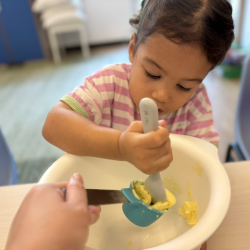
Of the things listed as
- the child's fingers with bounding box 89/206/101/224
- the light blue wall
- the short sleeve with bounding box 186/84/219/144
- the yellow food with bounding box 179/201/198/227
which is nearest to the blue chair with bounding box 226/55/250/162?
the short sleeve with bounding box 186/84/219/144

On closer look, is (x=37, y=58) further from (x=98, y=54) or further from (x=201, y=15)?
(x=201, y=15)

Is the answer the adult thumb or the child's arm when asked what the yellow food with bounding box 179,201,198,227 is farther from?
the adult thumb

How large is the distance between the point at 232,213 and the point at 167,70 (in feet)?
1.03

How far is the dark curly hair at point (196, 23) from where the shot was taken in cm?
48

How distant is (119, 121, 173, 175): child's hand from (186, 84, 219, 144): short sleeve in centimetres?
28

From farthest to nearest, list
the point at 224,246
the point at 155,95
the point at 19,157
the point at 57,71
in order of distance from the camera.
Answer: the point at 57,71 → the point at 19,157 → the point at 155,95 → the point at 224,246

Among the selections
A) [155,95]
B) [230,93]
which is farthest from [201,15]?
[230,93]

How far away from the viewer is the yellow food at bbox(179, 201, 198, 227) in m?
0.45

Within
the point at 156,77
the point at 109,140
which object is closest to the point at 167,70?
the point at 156,77

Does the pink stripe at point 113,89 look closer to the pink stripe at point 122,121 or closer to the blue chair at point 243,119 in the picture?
the pink stripe at point 122,121

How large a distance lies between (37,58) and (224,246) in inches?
132

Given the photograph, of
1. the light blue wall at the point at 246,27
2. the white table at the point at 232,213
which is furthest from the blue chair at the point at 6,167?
the light blue wall at the point at 246,27

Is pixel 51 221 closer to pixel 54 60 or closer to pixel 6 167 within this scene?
pixel 6 167

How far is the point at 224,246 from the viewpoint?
432mm
